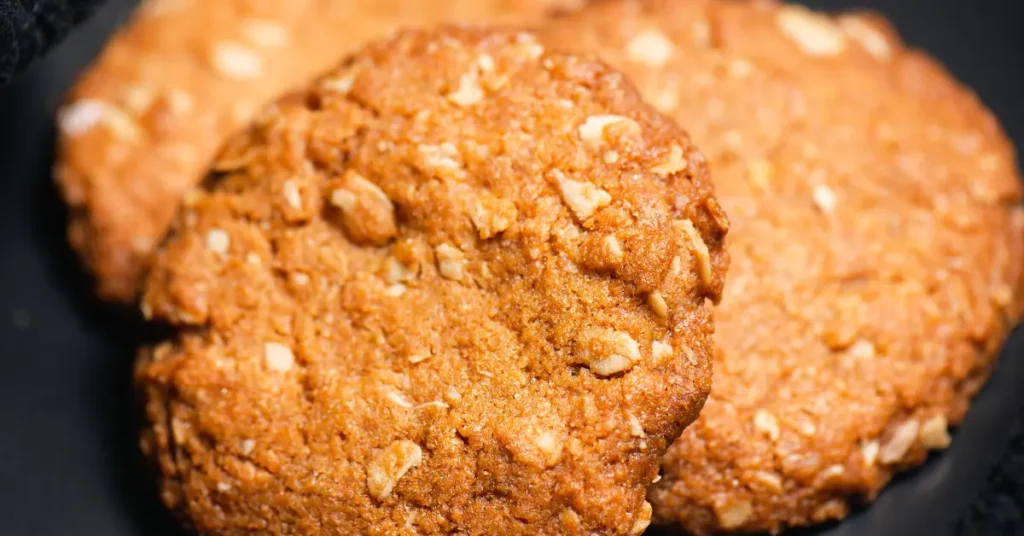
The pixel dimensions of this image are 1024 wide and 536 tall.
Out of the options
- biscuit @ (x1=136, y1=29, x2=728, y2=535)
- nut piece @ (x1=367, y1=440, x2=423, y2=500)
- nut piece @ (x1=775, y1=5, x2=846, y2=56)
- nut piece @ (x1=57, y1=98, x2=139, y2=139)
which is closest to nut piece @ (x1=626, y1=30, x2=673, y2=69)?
nut piece @ (x1=775, y1=5, x2=846, y2=56)

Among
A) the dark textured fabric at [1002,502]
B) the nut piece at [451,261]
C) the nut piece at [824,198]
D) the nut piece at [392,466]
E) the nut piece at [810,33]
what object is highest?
the nut piece at [451,261]

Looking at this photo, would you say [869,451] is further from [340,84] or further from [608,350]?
[340,84]

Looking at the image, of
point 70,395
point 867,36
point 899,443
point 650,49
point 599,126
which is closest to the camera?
point 599,126

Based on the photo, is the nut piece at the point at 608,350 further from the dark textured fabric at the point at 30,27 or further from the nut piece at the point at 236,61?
the nut piece at the point at 236,61

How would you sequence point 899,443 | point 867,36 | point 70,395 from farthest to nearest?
point 867,36 < point 70,395 < point 899,443

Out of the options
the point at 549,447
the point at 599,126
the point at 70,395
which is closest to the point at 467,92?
the point at 599,126

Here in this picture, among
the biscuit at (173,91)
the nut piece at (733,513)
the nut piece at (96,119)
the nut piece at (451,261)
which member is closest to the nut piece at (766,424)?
the nut piece at (733,513)

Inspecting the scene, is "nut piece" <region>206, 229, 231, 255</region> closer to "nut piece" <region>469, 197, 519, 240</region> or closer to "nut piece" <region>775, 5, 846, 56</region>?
"nut piece" <region>469, 197, 519, 240</region>
